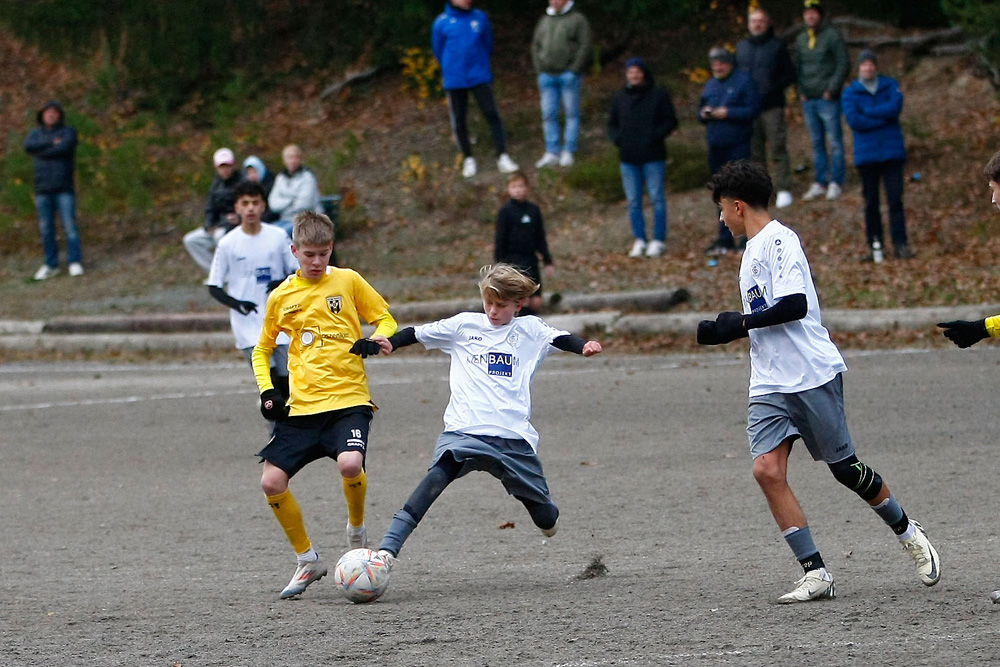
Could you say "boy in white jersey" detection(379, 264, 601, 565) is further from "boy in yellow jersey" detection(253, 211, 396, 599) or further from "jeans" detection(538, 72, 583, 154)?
Answer: "jeans" detection(538, 72, 583, 154)

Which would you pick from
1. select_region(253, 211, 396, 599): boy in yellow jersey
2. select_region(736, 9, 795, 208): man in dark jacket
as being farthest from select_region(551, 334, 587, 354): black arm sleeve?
select_region(736, 9, 795, 208): man in dark jacket

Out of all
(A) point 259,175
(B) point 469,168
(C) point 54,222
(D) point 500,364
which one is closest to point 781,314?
(D) point 500,364

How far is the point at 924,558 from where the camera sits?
18.6 ft

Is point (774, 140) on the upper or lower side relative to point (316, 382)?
lower

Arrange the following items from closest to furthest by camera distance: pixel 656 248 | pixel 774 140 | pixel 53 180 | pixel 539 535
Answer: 1. pixel 539 535
2. pixel 656 248
3. pixel 774 140
4. pixel 53 180

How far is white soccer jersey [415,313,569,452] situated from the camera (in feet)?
20.6

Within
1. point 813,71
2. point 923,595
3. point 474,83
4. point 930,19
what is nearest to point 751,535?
point 923,595

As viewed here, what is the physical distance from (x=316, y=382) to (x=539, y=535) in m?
1.62

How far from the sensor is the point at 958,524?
704cm

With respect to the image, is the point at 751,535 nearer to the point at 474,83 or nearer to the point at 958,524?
the point at 958,524

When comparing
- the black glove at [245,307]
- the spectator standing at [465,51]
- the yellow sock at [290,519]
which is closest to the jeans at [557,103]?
the spectator standing at [465,51]

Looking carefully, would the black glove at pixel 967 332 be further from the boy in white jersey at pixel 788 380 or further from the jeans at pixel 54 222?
the jeans at pixel 54 222

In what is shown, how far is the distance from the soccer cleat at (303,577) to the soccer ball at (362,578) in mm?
392

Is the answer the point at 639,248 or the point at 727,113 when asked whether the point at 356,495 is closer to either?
the point at 727,113
